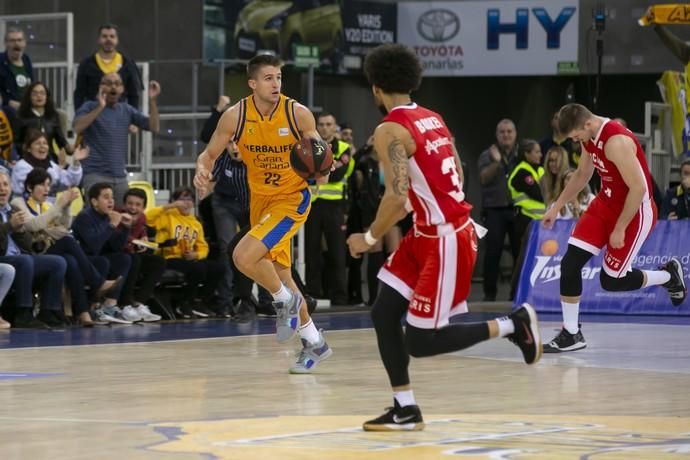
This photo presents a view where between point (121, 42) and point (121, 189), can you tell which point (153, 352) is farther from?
point (121, 42)

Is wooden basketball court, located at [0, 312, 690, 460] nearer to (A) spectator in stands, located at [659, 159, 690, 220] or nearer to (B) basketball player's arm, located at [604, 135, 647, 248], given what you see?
(B) basketball player's arm, located at [604, 135, 647, 248]

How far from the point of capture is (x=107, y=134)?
47.1ft

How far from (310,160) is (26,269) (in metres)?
4.44

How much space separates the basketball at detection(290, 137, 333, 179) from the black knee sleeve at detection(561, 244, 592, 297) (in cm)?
219

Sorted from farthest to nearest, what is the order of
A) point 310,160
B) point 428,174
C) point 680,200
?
point 680,200 → point 310,160 → point 428,174

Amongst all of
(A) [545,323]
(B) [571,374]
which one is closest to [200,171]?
(B) [571,374]

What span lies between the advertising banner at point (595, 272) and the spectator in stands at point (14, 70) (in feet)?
18.7

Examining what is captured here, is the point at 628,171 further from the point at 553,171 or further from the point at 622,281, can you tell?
the point at 553,171

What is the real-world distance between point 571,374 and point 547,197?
5.43 meters

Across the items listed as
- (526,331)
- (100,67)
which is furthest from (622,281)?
(100,67)

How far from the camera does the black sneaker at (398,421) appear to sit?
622cm

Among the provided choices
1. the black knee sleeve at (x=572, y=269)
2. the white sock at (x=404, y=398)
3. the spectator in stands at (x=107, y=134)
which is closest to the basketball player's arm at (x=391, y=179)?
the white sock at (x=404, y=398)

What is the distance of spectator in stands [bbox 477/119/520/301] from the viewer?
54.9 ft

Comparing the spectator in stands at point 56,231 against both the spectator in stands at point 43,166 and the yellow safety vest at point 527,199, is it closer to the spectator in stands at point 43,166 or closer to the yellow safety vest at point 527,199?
the spectator in stands at point 43,166
